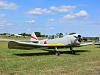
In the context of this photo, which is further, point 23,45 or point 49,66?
point 23,45

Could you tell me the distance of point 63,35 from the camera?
24.2 m

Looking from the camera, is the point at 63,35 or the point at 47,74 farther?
the point at 63,35

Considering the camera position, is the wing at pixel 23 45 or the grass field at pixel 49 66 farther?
the wing at pixel 23 45

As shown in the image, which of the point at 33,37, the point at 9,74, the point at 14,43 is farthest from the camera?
the point at 33,37

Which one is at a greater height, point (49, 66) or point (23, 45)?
point (23, 45)

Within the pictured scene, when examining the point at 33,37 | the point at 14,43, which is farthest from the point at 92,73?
the point at 33,37

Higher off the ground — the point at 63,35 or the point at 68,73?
the point at 63,35

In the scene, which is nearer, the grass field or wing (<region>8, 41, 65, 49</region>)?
the grass field

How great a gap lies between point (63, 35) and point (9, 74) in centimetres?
1402

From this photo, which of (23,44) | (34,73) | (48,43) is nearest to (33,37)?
(48,43)

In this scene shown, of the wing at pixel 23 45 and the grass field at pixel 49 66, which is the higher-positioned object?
the wing at pixel 23 45

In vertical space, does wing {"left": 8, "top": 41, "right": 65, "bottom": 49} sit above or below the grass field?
above

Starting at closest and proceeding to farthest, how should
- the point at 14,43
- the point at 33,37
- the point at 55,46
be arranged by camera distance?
the point at 14,43, the point at 55,46, the point at 33,37

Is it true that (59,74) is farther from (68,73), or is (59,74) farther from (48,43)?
(48,43)
